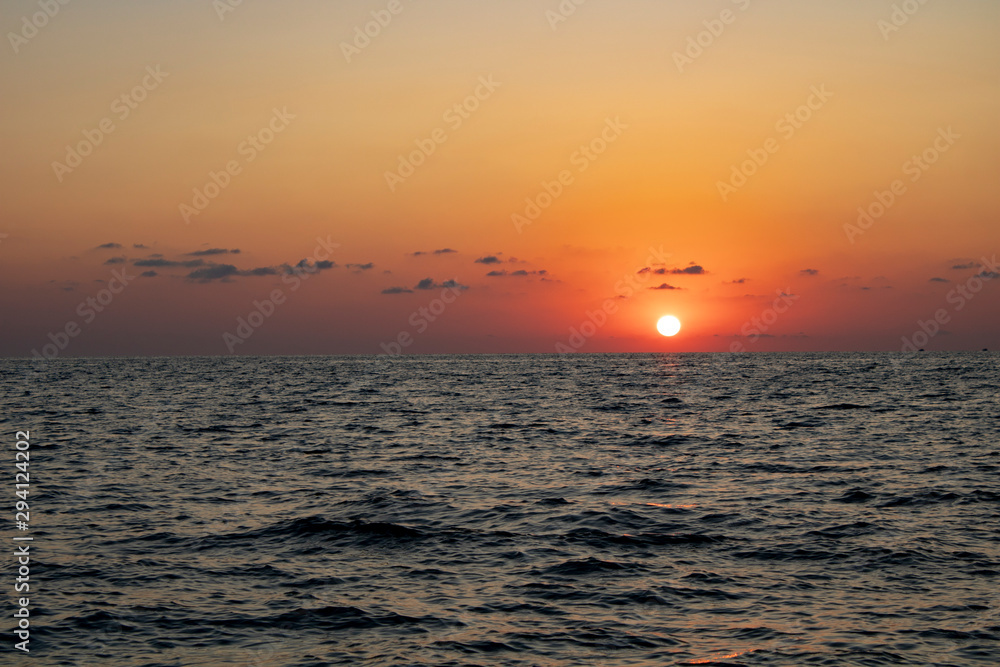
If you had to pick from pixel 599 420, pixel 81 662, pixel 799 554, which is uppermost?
pixel 599 420

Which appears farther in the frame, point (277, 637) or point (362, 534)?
point (362, 534)

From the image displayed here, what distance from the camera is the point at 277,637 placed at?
13539 millimetres

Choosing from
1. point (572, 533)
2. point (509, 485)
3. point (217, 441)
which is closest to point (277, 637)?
point (572, 533)

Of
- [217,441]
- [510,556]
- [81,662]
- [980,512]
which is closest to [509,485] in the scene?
[510,556]

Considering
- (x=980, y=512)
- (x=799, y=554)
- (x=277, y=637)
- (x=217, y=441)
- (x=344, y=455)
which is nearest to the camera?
(x=277, y=637)

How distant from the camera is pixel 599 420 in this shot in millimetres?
52812

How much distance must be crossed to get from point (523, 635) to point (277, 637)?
414 centimetres

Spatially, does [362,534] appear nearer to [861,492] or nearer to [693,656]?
[693,656]

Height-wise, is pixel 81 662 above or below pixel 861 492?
below

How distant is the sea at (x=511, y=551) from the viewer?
13234 mm

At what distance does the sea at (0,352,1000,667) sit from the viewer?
13234 millimetres

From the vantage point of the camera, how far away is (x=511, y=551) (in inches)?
747

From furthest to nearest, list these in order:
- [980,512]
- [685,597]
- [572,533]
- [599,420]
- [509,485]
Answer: [599,420] < [509,485] < [980,512] < [572,533] < [685,597]

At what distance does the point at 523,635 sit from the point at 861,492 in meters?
16.0
